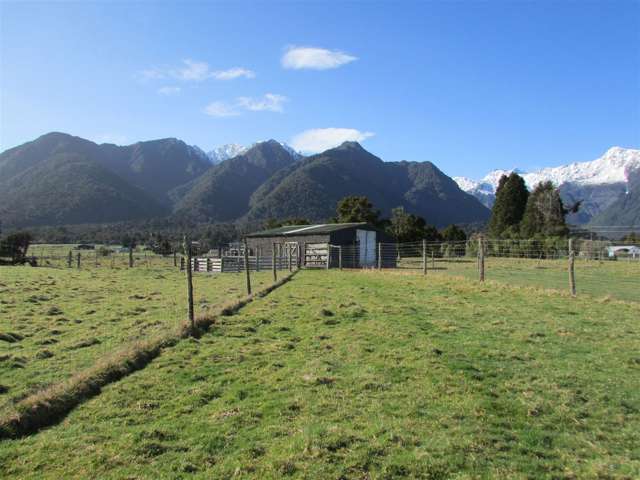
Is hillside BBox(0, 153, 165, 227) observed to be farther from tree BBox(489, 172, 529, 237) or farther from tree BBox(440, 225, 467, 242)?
tree BBox(489, 172, 529, 237)

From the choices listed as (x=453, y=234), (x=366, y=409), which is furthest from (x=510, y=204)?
(x=366, y=409)

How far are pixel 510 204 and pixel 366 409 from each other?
8128 centimetres

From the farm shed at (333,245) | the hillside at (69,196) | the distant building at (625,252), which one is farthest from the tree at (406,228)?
the hillside at (69,196)

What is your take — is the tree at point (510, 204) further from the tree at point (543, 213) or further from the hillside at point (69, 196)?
the hillside at point (69, 196)

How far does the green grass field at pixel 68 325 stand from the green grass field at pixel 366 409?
1.45 meters

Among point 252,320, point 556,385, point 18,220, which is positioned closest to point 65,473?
point 556,385

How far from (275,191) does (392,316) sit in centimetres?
16323

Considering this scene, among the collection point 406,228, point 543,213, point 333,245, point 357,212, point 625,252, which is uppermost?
point 357,212

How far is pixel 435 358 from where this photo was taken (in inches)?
286

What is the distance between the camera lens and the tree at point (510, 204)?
258 feet

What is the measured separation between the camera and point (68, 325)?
35.7 ft

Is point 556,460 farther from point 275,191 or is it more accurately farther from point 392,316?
point 275,191

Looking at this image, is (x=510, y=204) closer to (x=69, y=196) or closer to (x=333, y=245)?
(x=333, y=245)

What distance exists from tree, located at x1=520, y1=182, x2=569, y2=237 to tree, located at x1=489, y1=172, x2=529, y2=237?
418 centimetres
